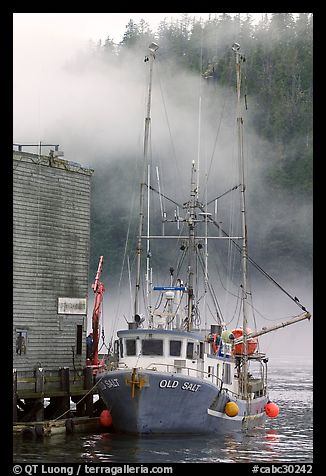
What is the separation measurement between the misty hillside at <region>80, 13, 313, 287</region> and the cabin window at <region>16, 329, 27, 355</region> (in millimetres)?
77504

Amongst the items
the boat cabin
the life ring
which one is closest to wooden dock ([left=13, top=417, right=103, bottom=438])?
the boat cabin

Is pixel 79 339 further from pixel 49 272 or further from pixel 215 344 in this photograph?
pixel 215 344

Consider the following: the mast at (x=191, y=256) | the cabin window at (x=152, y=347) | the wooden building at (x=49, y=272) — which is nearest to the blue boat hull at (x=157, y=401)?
the cabin window at (x=152, y=347)

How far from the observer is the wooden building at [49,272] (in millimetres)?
41719

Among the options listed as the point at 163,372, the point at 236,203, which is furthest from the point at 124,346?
the point at 236,203

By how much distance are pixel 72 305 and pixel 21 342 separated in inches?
140

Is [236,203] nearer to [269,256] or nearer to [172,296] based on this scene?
[269,256]

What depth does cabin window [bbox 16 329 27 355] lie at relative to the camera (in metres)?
41.5

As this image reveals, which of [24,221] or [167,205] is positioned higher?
[167,205]

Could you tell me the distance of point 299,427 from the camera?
51.8m

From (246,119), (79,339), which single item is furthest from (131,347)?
(246,119)

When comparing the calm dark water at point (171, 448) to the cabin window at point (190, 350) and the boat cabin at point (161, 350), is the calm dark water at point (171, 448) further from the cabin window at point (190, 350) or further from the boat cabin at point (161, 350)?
the cabin window at point (190, 350)

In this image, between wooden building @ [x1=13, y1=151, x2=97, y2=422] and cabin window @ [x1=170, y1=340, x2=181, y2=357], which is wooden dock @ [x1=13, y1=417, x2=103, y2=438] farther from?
cabin window @ [x1=170, y1=340, x2=181, y2=357]

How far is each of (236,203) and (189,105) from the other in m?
14.8
